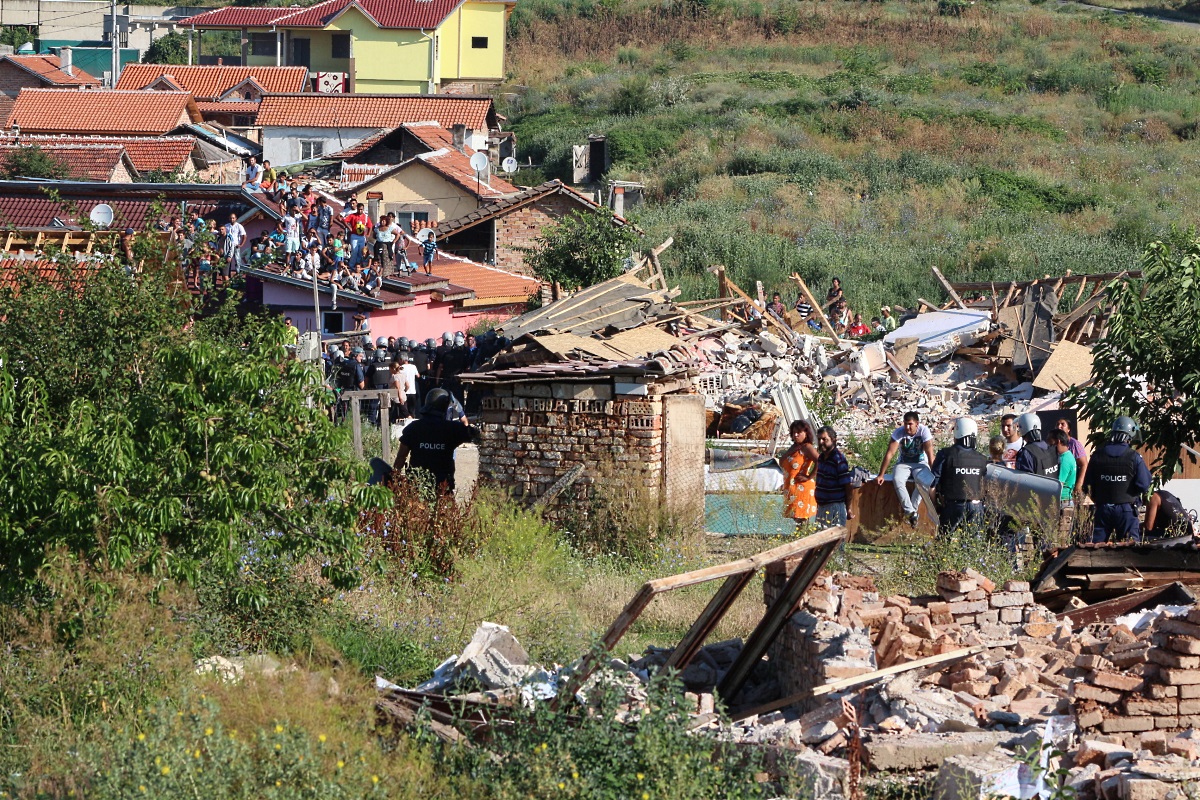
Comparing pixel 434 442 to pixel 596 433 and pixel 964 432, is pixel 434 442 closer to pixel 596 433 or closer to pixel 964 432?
pixel 596 433

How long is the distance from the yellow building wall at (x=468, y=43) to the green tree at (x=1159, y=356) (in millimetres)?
49963

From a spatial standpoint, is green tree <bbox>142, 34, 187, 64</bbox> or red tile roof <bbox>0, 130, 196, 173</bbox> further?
green tree <bbox>142, 34, 187, 64</bbox>

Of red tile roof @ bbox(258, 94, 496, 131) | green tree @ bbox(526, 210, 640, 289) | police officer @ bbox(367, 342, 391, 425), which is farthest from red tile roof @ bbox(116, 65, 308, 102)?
police officer @ bbox(367, 342, 391, 425)

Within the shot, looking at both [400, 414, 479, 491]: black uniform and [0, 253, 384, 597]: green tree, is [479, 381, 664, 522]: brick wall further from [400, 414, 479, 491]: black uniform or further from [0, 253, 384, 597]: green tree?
[0, 253, 384, 597]: green tree

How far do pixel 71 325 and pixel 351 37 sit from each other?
4990 centimetres

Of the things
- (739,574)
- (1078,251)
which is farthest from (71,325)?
(1078,251)

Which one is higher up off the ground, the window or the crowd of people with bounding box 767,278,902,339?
the window

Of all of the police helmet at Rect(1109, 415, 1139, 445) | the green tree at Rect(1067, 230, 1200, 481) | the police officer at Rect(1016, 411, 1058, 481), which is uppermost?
the green tree at Rect(1067, 230, 1200, 481)

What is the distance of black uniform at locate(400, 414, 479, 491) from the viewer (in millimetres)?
12594

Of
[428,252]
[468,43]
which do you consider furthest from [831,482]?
Result: [468,43]

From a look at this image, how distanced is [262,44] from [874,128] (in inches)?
1102

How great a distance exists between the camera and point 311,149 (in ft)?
151

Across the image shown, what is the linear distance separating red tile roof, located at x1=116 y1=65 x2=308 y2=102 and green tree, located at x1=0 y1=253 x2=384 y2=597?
4651 centimetres

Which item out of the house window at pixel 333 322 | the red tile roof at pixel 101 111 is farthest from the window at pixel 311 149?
the house window at pixel 333 322
